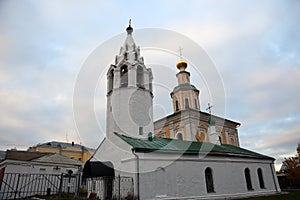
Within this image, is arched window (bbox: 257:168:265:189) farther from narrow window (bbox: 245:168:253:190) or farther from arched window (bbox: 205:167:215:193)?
arched window (bbox: 205:167:215:193)

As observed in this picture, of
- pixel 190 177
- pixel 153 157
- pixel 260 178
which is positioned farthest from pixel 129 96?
pixel 260 178

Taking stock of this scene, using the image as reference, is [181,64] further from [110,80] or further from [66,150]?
[66,150]

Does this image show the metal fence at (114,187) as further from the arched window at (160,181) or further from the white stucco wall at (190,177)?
the arched window at (160,181)

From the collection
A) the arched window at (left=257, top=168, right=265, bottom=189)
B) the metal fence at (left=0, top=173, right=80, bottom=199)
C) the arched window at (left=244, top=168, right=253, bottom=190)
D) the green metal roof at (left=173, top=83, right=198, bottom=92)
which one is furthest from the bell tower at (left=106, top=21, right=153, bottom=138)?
the green metal roof at (left=173, top=83, right=198, bottom=92)

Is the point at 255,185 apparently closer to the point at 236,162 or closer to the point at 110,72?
the point at 236,162

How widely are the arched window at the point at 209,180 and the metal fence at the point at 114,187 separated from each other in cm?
640

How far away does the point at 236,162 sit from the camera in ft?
59.9

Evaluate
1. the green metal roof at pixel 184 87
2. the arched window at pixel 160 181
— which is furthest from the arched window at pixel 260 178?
the green metal roof at pixel 184 87

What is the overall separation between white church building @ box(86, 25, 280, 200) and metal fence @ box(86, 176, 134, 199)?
1.46 feet

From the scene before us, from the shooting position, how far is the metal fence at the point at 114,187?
12.4 meters

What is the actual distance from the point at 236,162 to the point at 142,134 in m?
8.55

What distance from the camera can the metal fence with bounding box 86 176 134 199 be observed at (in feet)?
40.5

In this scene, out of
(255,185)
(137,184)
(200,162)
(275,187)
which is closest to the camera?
(137,184)

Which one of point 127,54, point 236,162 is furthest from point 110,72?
point 236,162
